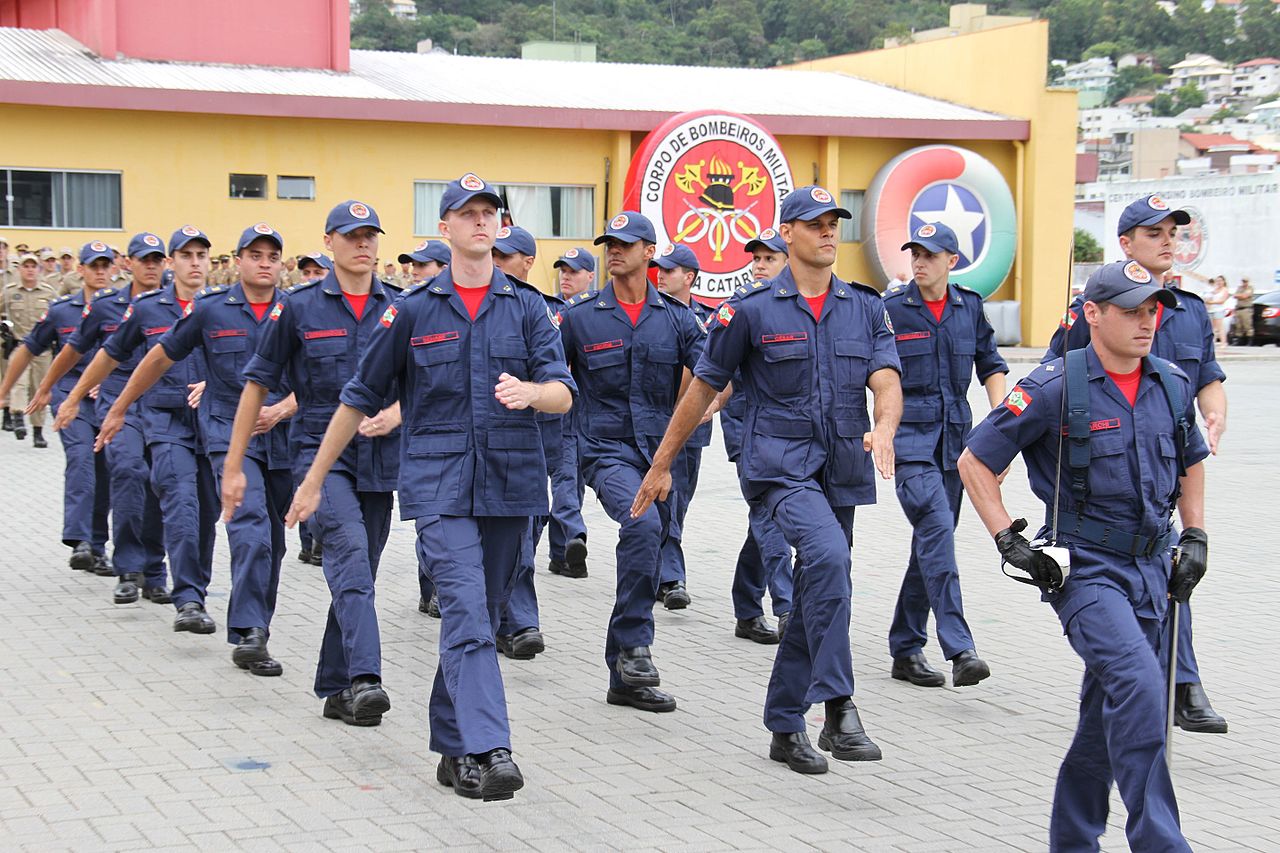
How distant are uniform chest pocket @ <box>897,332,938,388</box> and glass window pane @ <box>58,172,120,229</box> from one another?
23.1 meters

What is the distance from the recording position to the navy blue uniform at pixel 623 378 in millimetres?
8008

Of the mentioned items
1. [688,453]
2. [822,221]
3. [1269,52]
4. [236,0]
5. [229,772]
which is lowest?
[229,772]

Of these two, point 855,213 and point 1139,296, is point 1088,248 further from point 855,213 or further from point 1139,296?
point 1139,296

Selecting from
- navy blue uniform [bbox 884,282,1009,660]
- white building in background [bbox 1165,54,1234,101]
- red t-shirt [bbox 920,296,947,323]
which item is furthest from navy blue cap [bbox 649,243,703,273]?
white building in background [bbox 1165,54,1234,101]

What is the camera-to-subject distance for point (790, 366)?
6484mm

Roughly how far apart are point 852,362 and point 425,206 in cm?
2555

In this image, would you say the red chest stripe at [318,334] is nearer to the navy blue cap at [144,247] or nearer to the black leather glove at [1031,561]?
the navy blue cap at [144,247]

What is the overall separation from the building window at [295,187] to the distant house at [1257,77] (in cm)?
17448

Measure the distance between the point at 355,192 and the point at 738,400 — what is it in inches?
845

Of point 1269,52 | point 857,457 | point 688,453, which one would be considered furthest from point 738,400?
point 1269,52

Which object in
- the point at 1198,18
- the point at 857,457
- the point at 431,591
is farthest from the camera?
the point at 1198,18

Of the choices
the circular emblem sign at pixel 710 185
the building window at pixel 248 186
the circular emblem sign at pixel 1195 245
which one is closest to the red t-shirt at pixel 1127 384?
the circular emblem sign at pixel 710 185

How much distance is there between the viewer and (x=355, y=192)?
30297mm

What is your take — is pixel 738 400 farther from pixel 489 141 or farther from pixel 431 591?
pixel 489 141
